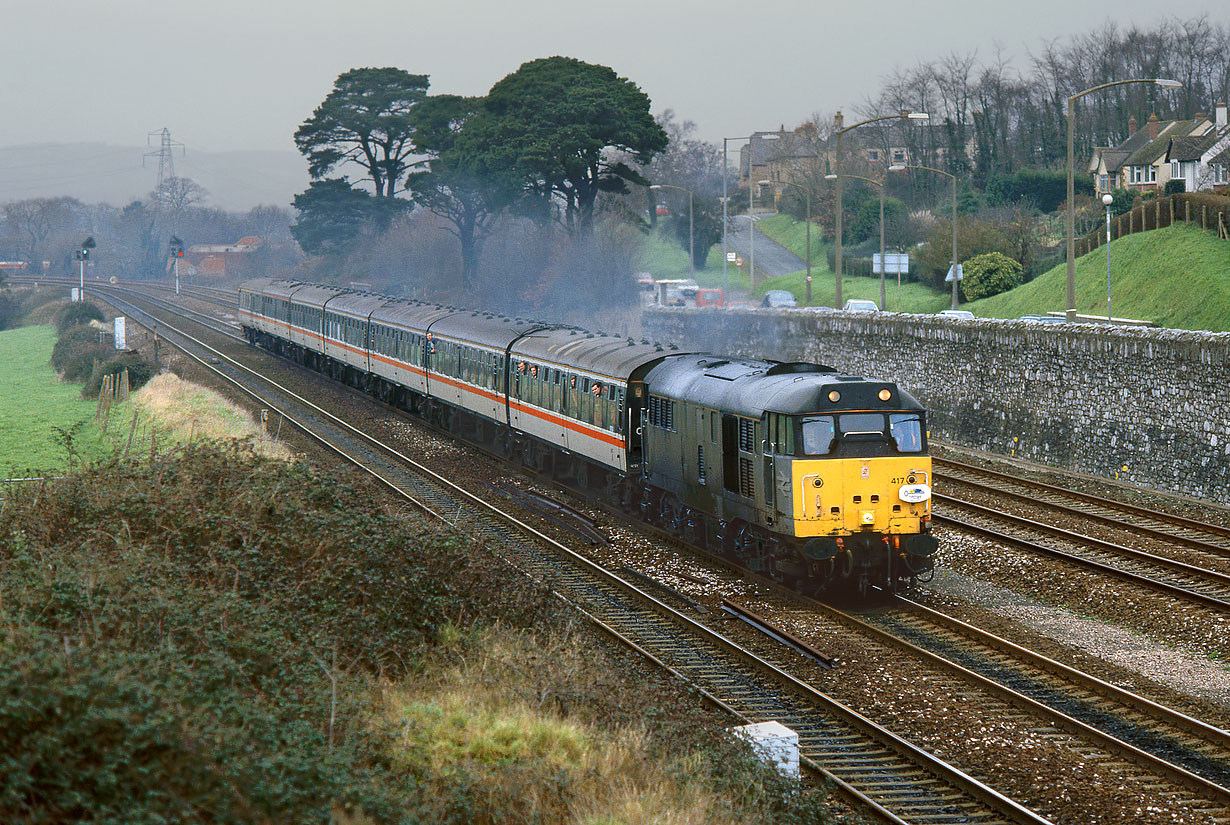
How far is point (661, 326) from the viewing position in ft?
155

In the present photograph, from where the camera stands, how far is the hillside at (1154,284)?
120ft

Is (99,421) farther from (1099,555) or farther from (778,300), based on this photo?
(778,300)

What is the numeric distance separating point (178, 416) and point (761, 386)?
20.2 meters

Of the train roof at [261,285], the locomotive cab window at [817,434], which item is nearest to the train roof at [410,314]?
the train roof at [261,285]

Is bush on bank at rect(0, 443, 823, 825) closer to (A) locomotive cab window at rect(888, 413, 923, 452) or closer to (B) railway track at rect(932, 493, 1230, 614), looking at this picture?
(A) locomotive cab window at rect(888, 413, 923, 452)

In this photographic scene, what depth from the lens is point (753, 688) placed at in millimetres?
12875

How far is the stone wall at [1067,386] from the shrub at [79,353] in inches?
1144

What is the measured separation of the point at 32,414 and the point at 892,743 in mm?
34373

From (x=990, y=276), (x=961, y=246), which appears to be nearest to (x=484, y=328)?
(x=990, y=276)

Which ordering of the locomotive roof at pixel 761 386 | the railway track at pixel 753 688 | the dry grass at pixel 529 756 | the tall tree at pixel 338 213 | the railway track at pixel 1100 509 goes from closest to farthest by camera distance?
1. the dry grass at pixel 529 756
2. the railway track at pixel 753 688
3. the locomotive roof at pixel 761 386
4. the railway track at pixel 1100 509
5. the tall tree at pixel 338 213

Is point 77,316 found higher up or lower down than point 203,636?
higher up

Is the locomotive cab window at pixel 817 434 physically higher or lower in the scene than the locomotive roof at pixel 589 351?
lower

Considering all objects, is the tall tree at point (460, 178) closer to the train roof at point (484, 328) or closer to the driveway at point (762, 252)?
the driveway at point (762, 252)

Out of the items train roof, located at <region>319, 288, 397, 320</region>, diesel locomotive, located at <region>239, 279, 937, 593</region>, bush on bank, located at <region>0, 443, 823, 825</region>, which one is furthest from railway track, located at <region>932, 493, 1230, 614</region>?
train roof, located at <region>319, 288, 397, 320</region>
